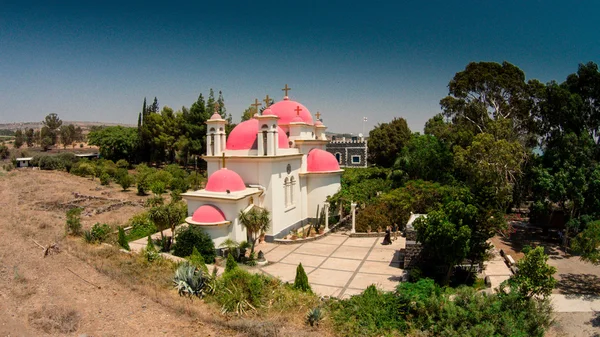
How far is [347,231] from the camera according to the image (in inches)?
891

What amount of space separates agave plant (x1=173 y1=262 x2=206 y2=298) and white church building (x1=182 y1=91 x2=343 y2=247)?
4.18 m

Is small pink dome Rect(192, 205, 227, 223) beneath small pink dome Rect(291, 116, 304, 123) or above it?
beneath

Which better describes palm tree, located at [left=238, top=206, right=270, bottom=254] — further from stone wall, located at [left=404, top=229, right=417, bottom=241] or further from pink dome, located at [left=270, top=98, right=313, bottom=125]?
pink dome, located at [left=270, top=98, right=313, bottom=125]

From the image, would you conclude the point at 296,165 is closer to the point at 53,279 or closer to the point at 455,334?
the point at 53,279

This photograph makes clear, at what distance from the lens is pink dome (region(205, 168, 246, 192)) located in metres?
17.7

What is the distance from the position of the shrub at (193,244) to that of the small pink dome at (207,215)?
471mm

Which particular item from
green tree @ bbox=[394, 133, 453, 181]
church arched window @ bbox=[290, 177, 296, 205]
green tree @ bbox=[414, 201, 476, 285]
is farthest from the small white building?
green tree @ bbox=[414, 201, 476, 285]

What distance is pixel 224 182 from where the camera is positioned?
58.3 feet

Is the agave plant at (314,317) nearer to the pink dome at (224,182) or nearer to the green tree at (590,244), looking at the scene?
the pink dome at (224,182)

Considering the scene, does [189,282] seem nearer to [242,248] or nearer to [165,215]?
[242,248]

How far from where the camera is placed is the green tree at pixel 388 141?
45.4 meters

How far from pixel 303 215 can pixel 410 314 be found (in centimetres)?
1286

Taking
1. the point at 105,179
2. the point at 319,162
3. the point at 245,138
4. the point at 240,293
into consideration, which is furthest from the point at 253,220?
the point at 105,179

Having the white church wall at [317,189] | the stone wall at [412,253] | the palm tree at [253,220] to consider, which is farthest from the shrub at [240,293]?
the white church wall at [317,189]
